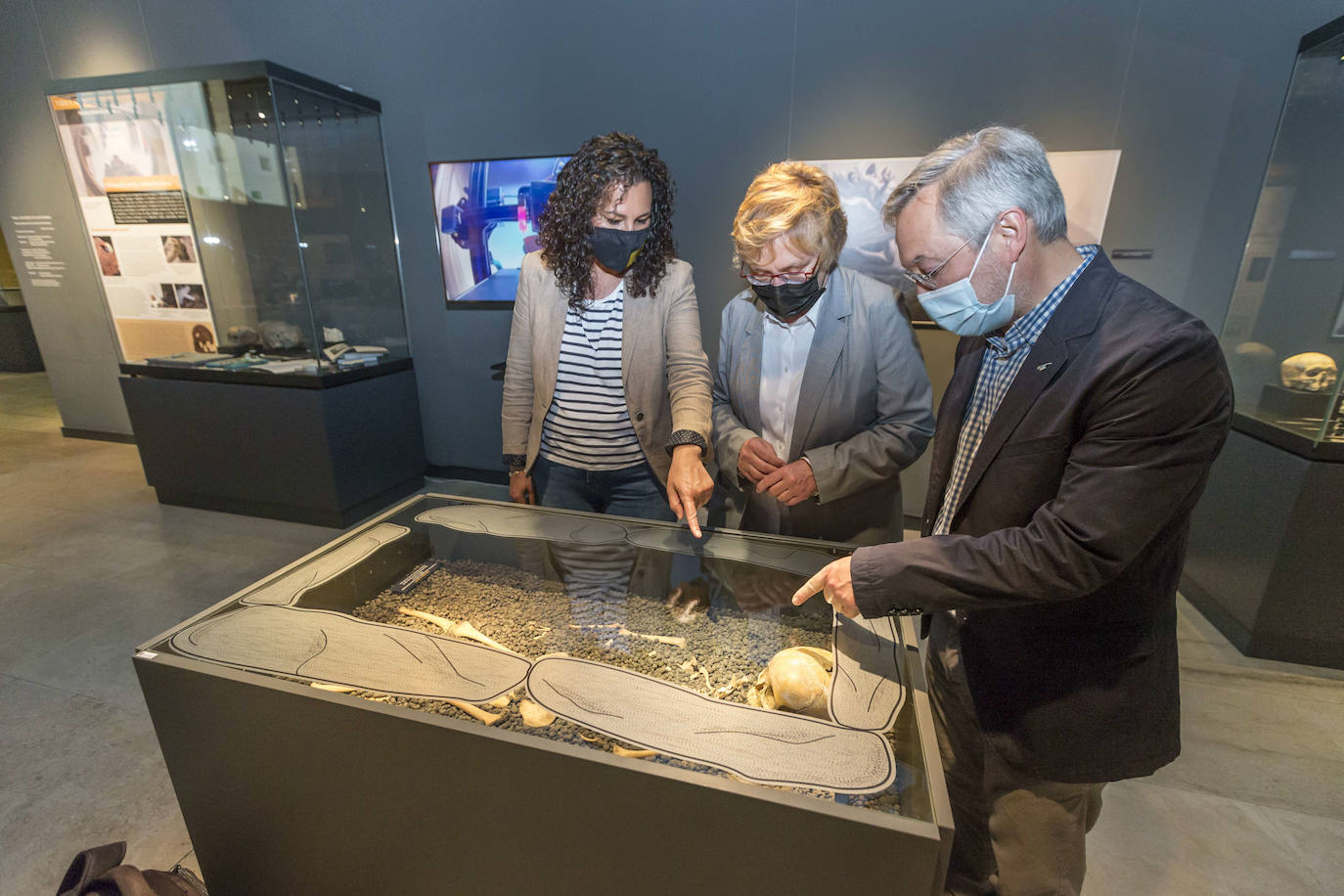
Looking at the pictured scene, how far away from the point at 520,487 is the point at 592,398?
1.20 feet

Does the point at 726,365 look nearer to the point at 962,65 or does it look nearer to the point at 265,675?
the point at 265,675

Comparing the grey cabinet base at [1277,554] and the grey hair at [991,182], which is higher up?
the grey hair at [991,182]

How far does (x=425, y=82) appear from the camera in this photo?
390 centimetres

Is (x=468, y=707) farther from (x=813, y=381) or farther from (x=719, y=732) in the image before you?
(x=813, y=381)

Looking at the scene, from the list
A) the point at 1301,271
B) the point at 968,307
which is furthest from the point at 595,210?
the point at 1301,271

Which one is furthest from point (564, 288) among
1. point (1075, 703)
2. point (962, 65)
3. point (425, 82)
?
point (425, 82)

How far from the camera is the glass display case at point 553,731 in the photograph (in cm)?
79

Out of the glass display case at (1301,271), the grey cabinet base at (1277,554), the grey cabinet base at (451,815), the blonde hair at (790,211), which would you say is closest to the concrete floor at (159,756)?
the grey cabinet base at (1277,554)

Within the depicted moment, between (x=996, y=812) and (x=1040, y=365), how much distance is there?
2.73ft

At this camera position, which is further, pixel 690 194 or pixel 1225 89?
pixel 690 194

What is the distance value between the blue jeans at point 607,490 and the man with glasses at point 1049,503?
0.80 m

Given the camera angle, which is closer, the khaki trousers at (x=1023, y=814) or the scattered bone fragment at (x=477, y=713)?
the scattered bone fragment at (x=477, y=713)

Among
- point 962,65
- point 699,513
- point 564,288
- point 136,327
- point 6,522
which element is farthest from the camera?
point 136,327

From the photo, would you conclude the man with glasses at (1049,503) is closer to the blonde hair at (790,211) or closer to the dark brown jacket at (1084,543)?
the dark brown jacket at (1084,543)
